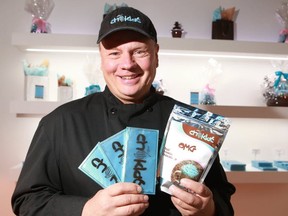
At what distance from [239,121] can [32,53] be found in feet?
5.25

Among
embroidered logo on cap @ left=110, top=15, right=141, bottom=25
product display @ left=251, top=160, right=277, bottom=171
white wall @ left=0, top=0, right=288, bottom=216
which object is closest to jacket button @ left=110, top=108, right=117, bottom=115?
embroidered logo on cap @ left=110, top=15, right=141, bottom=25

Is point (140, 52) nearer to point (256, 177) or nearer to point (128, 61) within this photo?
point (128, 61)

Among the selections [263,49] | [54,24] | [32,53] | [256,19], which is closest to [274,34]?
[256,19]

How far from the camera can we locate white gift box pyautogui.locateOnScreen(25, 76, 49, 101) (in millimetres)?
1791

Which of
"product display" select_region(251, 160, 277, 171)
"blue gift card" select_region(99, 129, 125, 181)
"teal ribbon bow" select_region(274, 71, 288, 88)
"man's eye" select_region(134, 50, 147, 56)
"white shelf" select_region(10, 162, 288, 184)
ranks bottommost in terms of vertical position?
"white shelf" select_region(10, 162, 288, 184)

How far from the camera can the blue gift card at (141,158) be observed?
726mm

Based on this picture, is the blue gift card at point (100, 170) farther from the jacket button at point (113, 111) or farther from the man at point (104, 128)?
the jacket button at point (113, 111)

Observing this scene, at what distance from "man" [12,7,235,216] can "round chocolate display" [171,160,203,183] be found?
2.7 inches

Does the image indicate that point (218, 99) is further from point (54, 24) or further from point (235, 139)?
point (54, 24)

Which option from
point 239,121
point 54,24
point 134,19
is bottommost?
point 239,121

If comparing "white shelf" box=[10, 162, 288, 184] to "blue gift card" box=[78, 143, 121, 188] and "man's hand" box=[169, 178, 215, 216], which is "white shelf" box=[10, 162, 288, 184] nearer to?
"man's hand" box=[169, 178, 215, 216]

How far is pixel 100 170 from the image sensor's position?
735 millimetres

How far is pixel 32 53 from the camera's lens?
1.98 m

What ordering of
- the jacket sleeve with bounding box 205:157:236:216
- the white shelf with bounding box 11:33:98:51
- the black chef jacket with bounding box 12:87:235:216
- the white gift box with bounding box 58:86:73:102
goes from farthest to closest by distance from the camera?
1. the white gift box with bounding box 58:86:73:102
2. the white shelf with bounding box 11:33:98:51
3. the jacket sleeve with bounding box 205:157:236:216
4. the black chef jacket with bounding box 12:87:235:216
